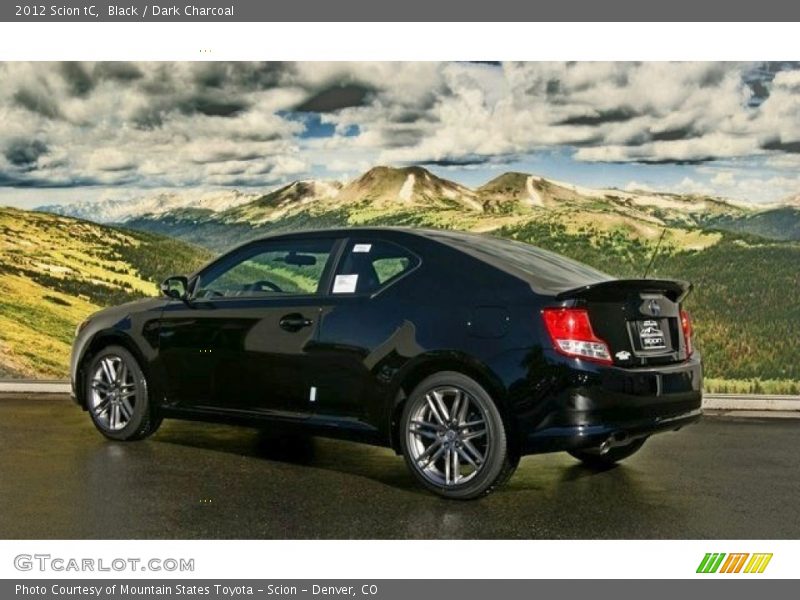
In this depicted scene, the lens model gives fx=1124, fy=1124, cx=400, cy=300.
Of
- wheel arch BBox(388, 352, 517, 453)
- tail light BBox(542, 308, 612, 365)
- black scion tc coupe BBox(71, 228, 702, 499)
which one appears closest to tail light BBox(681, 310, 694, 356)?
black scion tc coupe BBox(71, 228, 702, 499)

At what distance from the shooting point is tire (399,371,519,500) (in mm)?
6492

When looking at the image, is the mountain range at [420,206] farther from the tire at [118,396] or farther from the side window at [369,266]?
the side window at [369,266]

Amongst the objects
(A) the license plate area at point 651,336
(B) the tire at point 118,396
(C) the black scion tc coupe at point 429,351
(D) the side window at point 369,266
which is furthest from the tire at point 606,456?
(B) the tire at point 118,396

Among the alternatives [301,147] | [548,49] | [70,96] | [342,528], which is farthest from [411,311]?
[70,96]

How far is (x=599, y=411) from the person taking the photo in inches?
249

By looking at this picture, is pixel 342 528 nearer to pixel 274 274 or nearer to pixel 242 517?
pixel 242 517

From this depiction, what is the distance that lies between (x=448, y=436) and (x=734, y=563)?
1.84 meters

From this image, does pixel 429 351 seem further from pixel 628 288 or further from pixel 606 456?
pixel 606 456

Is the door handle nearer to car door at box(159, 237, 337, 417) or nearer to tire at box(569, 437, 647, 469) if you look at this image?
car door at box(159, 237, 337, 417)

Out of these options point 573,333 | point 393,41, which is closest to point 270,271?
point 573,333

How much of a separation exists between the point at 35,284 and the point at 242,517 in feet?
28.1

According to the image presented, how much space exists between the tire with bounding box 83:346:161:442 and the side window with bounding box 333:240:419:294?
2.03 metres
